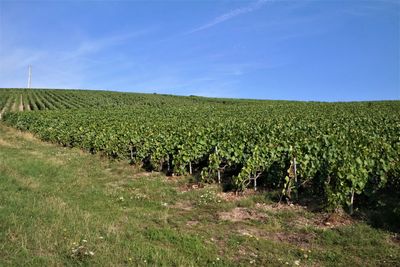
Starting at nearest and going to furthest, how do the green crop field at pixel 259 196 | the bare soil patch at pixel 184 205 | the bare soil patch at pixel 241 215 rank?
the green crop field at pixel 259 196 < the bare soil patch at pixel 241 215 < the bare soil patch at pixel 184 205

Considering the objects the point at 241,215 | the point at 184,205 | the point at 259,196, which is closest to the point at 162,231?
the point at 241,215

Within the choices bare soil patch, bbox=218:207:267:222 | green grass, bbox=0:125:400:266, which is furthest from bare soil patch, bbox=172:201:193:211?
bare soil patch, bbox=218:207:267:222

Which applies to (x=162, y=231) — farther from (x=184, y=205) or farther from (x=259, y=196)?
(x=259, y=196)

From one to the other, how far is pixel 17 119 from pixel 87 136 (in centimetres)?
2106

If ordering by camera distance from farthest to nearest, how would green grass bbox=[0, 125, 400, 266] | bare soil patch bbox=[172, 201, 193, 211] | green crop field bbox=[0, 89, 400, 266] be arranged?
bare soil patch bbox=[172, 201, 193, 211] → green crop field bbox=[0, 89, 400, 266] → green grass bbox=[0, 125, 400, 266]

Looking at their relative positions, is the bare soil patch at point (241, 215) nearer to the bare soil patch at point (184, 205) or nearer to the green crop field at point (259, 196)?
the green crop field at point (259, 196)

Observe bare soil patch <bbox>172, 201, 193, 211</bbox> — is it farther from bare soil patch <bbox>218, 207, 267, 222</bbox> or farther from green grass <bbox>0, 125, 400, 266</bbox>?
bare soil patch <bbox>218, 207, 267, 222</bbox>

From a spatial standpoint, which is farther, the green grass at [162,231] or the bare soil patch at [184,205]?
the bare soil patch at [184,205]

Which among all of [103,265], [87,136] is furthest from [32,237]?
[87,136]

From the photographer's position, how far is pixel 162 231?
8.72m

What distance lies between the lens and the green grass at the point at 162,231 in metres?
7.21

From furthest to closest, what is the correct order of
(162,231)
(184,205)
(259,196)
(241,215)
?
(259,196)
(184,205)
(241,215)
(162,231)

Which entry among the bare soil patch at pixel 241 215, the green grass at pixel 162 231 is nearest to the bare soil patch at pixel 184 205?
the green grass at pixel 162 231

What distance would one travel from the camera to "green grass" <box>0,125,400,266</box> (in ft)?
23.7
